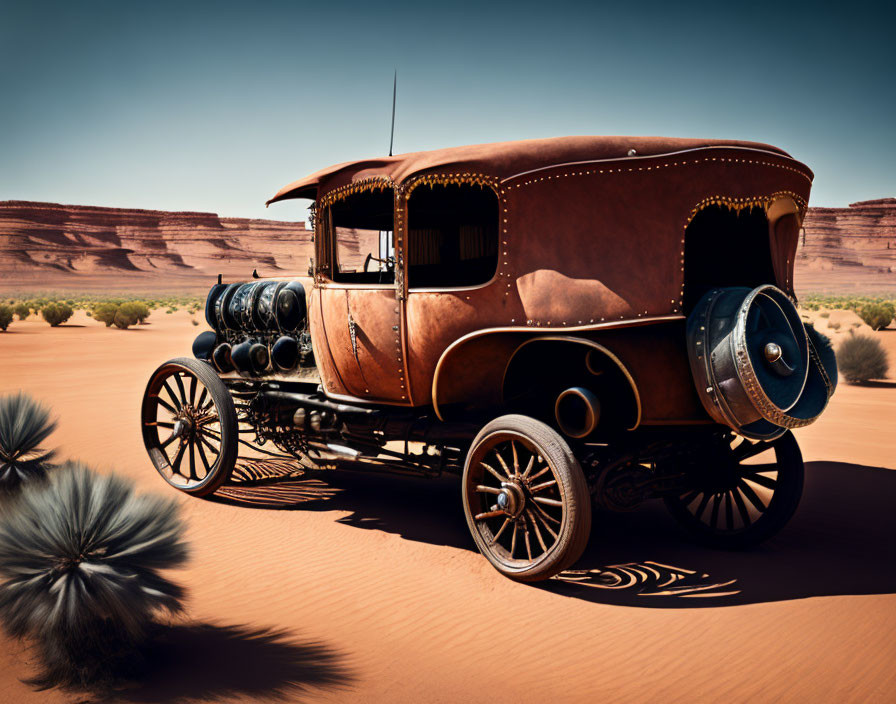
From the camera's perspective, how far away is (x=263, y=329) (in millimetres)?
7578

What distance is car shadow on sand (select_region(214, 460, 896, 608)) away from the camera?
192 inches

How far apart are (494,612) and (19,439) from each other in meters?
4.72

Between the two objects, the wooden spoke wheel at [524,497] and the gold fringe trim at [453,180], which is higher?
the gold fringe trim at [453,180]

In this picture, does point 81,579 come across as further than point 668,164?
No

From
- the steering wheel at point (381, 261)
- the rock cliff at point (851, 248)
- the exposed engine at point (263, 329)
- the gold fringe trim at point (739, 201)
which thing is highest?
the rock cliff at point (851, 248)

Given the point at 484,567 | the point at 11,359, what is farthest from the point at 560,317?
the point at 11,359

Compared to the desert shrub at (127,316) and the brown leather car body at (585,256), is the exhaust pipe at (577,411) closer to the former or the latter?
the brown leather car body at (585,256)

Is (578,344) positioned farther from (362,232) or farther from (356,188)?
(362,232)

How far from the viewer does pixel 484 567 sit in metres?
5.32

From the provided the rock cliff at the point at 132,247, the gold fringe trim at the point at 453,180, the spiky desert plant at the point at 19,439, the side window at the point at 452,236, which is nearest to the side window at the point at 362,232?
the side window at the point at 452,236

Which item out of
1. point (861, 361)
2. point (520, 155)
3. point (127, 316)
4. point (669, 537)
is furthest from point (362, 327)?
point (127, 316)

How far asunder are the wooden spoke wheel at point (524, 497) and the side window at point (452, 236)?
7.26 feet

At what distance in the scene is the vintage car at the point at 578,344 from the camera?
14.8 feet

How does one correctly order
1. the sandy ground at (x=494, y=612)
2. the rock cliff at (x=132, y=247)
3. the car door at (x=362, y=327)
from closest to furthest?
1. the sandy ground at (x=494, y=612)
2. the car door at (x=362, y=327)
3. the rock cliff at (x=132, y=247)
